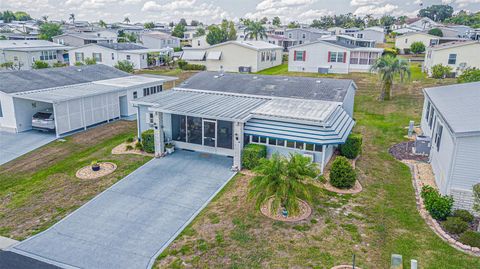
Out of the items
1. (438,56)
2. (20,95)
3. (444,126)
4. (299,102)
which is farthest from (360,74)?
A: (20,95)

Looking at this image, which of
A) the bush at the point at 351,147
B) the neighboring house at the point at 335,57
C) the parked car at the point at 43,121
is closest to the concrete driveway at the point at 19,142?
the parked car at the point at 43,121

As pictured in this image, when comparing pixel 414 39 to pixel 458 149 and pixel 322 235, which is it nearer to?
pixel 458 149

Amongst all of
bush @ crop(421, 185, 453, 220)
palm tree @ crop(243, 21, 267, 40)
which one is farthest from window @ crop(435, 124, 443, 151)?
palm tree @ crop(243, 21, 267, 40)

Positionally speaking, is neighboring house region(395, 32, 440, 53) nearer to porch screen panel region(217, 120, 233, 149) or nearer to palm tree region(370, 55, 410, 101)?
palm tree region(370, 55, 410, 101)

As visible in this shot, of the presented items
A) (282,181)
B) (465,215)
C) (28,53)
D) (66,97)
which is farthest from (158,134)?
(28,53)

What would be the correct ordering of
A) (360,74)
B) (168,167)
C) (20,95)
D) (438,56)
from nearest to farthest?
(168,167)
(20,95)
(438,56)
(360,74)

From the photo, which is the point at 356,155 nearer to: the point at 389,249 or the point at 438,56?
the point at 389,249

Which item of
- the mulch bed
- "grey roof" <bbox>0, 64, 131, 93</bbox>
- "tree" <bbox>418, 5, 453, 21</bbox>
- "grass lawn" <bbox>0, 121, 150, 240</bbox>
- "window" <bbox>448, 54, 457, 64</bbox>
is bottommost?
"grass lawn" <bbox>0, 121, 150, 240</bbox>
